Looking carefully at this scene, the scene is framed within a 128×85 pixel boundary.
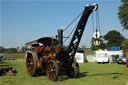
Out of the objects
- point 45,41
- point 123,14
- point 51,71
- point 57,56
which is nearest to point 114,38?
point 123,14

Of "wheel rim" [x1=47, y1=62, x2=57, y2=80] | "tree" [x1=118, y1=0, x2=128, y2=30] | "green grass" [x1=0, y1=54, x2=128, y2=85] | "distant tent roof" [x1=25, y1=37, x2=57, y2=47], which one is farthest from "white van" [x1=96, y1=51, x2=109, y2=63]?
"wheel rim" [x1=47, y1=62, x2=57, y2=80]

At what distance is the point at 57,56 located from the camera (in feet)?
31.0

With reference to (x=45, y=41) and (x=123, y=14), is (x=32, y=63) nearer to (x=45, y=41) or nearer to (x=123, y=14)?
(x=45, y=41)

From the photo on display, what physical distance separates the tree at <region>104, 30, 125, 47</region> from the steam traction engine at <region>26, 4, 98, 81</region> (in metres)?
65.0

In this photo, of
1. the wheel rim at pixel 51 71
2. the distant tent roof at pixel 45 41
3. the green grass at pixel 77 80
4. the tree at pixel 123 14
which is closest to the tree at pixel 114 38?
the tree at pixel 123 14

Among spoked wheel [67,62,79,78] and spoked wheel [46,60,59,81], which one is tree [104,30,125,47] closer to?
spoked wheel [67,62,79,78]

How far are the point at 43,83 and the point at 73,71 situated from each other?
231 centimetres

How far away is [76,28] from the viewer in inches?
362

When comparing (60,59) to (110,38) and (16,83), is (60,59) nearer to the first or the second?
(16,83)

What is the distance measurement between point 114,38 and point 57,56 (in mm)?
67012

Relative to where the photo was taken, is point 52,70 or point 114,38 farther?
point 114,38

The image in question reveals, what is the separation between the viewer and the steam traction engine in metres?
9.05

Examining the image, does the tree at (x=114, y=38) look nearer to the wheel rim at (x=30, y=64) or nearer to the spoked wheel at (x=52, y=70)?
the wheel rim at (x=30, y=64)

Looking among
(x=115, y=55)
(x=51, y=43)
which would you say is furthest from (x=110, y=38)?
(x=51, y=43)
